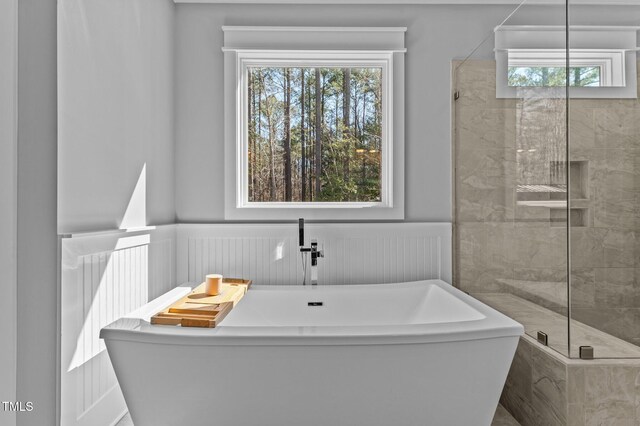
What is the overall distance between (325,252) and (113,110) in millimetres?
1436

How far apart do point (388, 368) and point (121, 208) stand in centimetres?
140

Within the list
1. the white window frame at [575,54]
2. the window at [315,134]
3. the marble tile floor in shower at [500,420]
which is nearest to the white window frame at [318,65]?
the window at [315,134]

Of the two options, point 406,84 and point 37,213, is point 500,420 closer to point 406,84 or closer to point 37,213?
point 406,84

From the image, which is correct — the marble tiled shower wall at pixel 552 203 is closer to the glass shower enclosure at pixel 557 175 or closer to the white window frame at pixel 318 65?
the glass shower enclosure at pixel 557 175

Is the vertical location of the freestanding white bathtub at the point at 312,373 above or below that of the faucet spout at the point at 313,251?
below

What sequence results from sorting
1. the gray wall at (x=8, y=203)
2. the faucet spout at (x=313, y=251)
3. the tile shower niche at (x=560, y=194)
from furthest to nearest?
the faucet spout at (x=313, y=251) → the tile shower niche at (x=560, y=194) → the gray wall at (x=8, y=203)

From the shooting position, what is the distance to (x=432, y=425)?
160 centimetres

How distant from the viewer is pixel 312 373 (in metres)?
1.53

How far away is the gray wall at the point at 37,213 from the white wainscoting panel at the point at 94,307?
5cm

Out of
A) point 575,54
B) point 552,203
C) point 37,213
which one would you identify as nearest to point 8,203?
point 37,213

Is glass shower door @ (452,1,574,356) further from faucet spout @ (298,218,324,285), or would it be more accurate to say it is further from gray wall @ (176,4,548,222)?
faucet spout @ (298,218,324,285)

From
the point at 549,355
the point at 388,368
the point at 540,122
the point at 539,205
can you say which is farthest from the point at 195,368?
the point at 540,122

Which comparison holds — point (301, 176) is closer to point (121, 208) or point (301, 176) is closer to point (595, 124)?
point (121, 208)

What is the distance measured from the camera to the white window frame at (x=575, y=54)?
1906 mm
